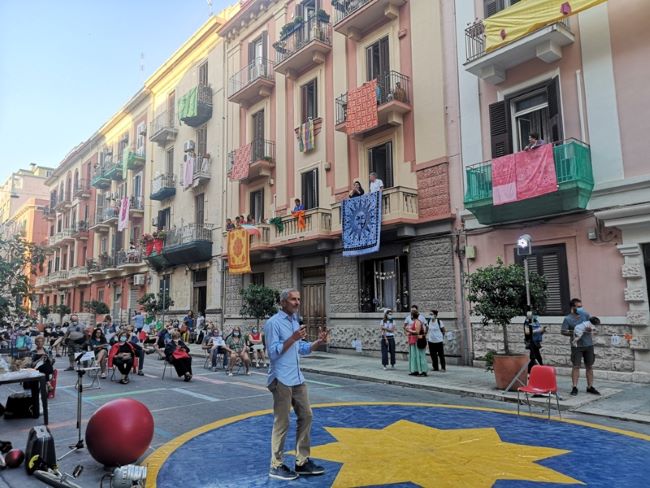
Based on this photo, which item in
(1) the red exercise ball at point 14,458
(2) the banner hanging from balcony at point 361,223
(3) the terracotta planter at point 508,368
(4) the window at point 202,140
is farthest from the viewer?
(4) the window at point 202,140

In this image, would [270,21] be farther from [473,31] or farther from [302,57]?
[473,31]

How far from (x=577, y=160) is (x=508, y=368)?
525cm

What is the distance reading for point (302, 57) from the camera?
20422 mm

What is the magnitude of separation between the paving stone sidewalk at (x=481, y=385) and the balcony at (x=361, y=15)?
1175 centimetres

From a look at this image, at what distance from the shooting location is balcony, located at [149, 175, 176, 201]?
2955 cm

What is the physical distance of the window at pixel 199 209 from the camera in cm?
2717

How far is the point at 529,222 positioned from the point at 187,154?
20250 millimetres

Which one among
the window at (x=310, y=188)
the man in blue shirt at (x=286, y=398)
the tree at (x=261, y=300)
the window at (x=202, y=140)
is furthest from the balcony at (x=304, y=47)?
the man in blue shirt at (x=286, y=398)

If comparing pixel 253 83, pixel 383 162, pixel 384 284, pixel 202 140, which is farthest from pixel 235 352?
pixel 202 140

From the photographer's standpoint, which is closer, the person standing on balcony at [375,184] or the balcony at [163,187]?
the person standing on balcony at [375,184]

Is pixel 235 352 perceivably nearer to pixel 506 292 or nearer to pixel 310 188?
pixel 506 292

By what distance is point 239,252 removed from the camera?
72.8 ft

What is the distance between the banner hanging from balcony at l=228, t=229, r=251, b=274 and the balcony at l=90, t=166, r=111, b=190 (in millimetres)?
20278

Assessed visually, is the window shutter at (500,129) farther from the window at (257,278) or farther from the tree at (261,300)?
the window at (257,278)
